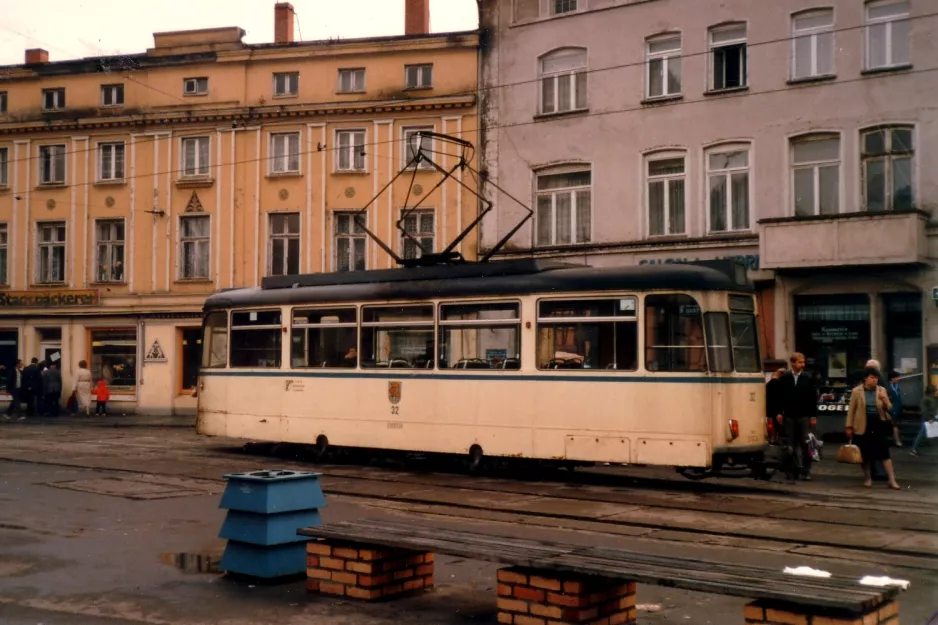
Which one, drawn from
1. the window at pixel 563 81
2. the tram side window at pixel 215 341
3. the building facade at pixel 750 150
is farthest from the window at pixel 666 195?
the tram side window at pixel 215 341

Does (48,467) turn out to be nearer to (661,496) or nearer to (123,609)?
(661,496)

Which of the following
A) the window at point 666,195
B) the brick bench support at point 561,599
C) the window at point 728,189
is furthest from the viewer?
the window at point 666,195

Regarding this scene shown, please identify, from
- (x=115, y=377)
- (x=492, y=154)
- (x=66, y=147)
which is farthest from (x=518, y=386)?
(x=66, y=147)

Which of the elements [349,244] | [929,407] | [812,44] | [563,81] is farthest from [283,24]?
[929,407]

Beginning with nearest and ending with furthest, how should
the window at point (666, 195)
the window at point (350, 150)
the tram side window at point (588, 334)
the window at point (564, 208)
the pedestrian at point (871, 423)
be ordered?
1. the tram side window at point (588, 334)
2. the pedestrian at point (871, 423)
3. the window at point (666, 195)
4. the window at point (564, 208)
5. the window at point (350, 150)

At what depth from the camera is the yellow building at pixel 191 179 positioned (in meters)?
33.1

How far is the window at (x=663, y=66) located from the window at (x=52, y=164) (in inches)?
806

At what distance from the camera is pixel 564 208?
98.8ft

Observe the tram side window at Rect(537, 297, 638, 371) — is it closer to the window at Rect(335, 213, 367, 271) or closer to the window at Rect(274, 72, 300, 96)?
the window at Rect(335, 213, 367, 271)

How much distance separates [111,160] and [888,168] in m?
24.6

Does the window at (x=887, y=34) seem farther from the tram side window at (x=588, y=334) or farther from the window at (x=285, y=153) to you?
the window at (x=285, y=153)

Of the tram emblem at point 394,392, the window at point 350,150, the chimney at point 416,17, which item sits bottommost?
the tram emblem at point 394,392

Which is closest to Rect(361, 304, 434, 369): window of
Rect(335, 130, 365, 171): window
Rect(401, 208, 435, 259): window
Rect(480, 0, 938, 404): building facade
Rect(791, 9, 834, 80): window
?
Rect(480, 0, 938, 404): building facade

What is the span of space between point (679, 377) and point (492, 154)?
57.1 ft
